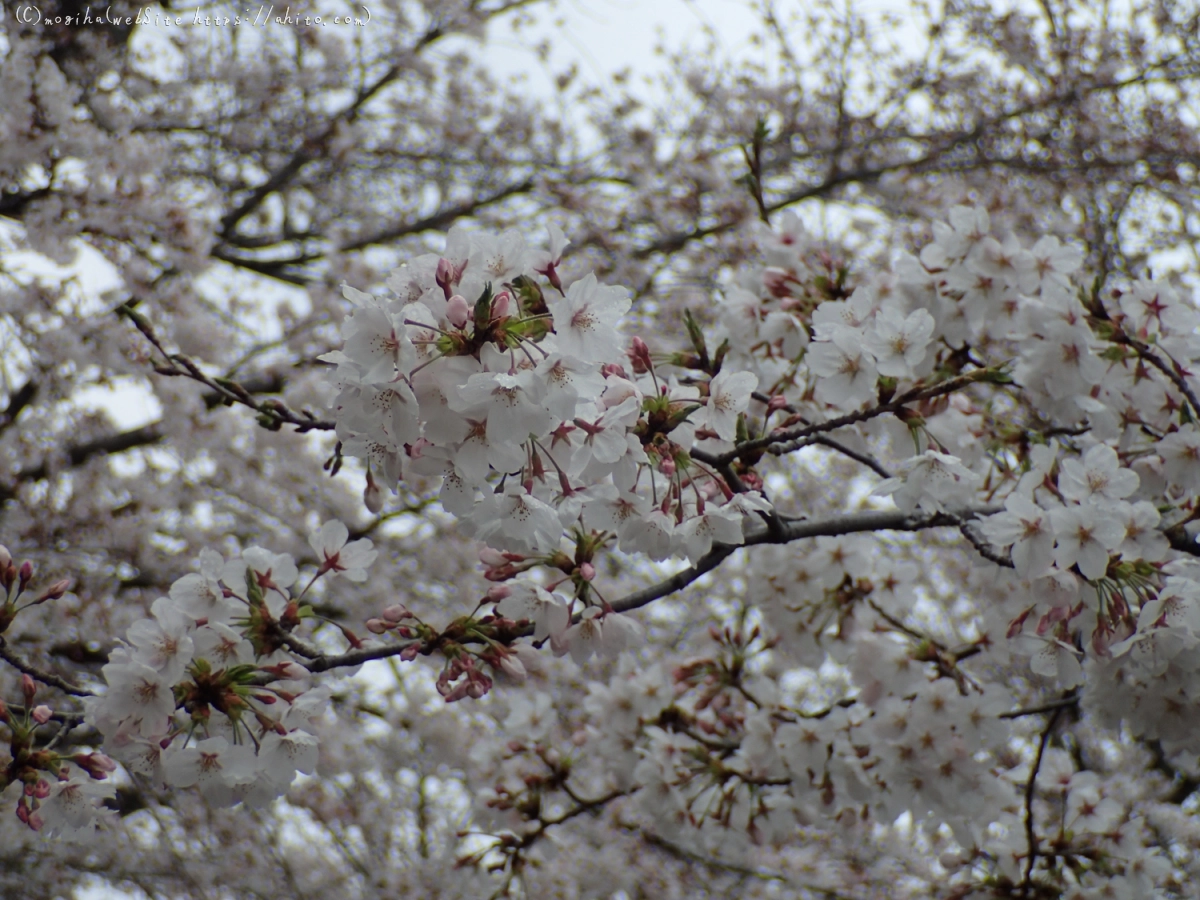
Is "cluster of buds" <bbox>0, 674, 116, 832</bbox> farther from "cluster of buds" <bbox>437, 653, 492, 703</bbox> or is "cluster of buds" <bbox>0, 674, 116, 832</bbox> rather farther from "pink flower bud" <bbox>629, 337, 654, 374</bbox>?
"pink flower bud" <bbox>629, 337, 654, 374</bbox>

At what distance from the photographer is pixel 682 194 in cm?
663

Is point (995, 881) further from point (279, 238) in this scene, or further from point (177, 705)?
point (279, 238)

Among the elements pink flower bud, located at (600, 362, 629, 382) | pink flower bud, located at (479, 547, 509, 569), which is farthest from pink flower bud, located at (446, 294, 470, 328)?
pink flower bud, located at (479, 547, 509, 569)

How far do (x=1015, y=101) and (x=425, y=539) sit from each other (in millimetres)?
4808

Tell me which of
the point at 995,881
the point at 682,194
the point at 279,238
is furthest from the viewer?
the point at 682,194

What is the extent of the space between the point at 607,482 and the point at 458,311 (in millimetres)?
455

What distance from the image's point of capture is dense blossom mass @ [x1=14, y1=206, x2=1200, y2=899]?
146 centimetres

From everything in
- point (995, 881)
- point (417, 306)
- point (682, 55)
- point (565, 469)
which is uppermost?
point (682, 55)

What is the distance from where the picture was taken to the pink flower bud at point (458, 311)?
53.9 inches

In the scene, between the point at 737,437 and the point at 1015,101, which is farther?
the point at 1015,101

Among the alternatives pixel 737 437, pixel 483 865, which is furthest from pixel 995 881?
pixel 737 437

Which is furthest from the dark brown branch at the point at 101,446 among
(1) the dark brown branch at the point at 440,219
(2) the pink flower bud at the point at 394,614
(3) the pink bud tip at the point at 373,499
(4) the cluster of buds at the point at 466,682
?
(4) the cluster of buds at the point at 466,682

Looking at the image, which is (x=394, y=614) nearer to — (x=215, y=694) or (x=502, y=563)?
(x=502, y=563)

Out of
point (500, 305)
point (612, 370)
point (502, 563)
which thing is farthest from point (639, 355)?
point (502, 563)
